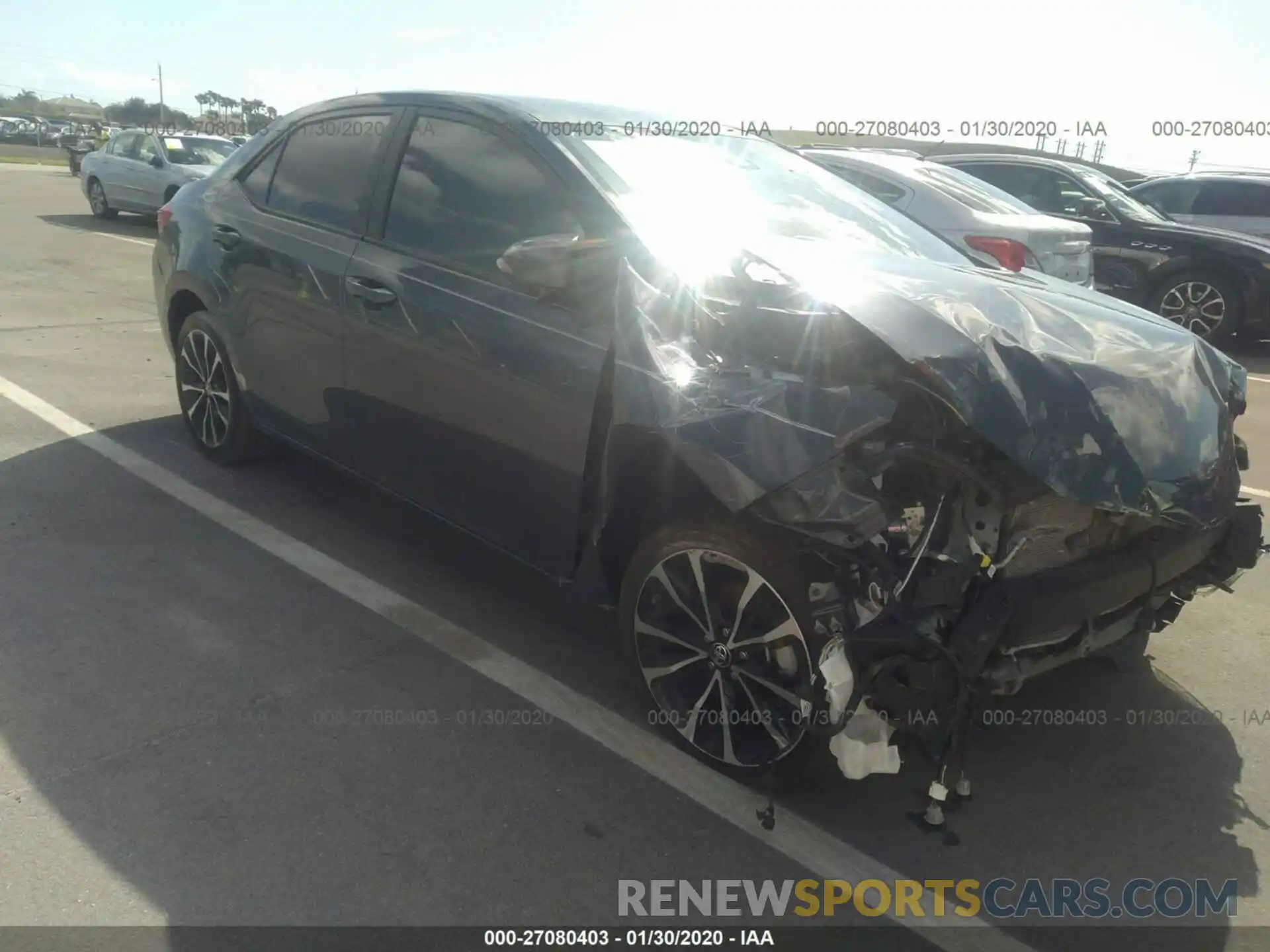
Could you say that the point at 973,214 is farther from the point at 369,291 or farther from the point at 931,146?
the point at 931,146

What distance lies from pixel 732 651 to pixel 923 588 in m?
0.62

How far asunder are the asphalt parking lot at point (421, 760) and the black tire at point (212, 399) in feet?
1.77

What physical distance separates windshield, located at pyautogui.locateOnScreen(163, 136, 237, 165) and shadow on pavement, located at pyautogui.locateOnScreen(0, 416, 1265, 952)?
1506 centimetres

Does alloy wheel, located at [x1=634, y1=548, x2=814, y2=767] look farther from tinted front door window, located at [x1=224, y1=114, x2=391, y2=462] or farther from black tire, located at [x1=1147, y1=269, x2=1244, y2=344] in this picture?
black tire, located at [x1=1147, y1=269, x2=1244, y2=344]

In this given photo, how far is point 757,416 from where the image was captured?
2.84 m

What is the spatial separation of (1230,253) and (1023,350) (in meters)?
9.18

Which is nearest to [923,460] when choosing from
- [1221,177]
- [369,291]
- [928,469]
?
[928,469]

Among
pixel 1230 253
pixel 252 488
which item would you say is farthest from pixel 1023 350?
pixel 1230 253

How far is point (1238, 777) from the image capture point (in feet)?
11.0

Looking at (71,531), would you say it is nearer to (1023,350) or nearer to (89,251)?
(1023,350)

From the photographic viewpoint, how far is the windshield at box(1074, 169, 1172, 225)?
1111 cm

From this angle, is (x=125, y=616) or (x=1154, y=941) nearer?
(x=1154, y=941)

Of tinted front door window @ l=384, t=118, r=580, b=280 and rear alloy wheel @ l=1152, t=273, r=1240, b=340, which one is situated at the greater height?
tinted front door window @ l=384, t=118, r=580, b=280

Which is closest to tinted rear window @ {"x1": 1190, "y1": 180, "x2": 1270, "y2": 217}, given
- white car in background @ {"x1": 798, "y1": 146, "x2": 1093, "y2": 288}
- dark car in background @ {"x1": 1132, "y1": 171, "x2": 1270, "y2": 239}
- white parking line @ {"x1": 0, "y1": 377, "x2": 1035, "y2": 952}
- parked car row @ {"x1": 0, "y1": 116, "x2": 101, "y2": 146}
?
dark car in background @ {"x1": 1132, "y1": 171, "x2": 1270, "y2": 239}
